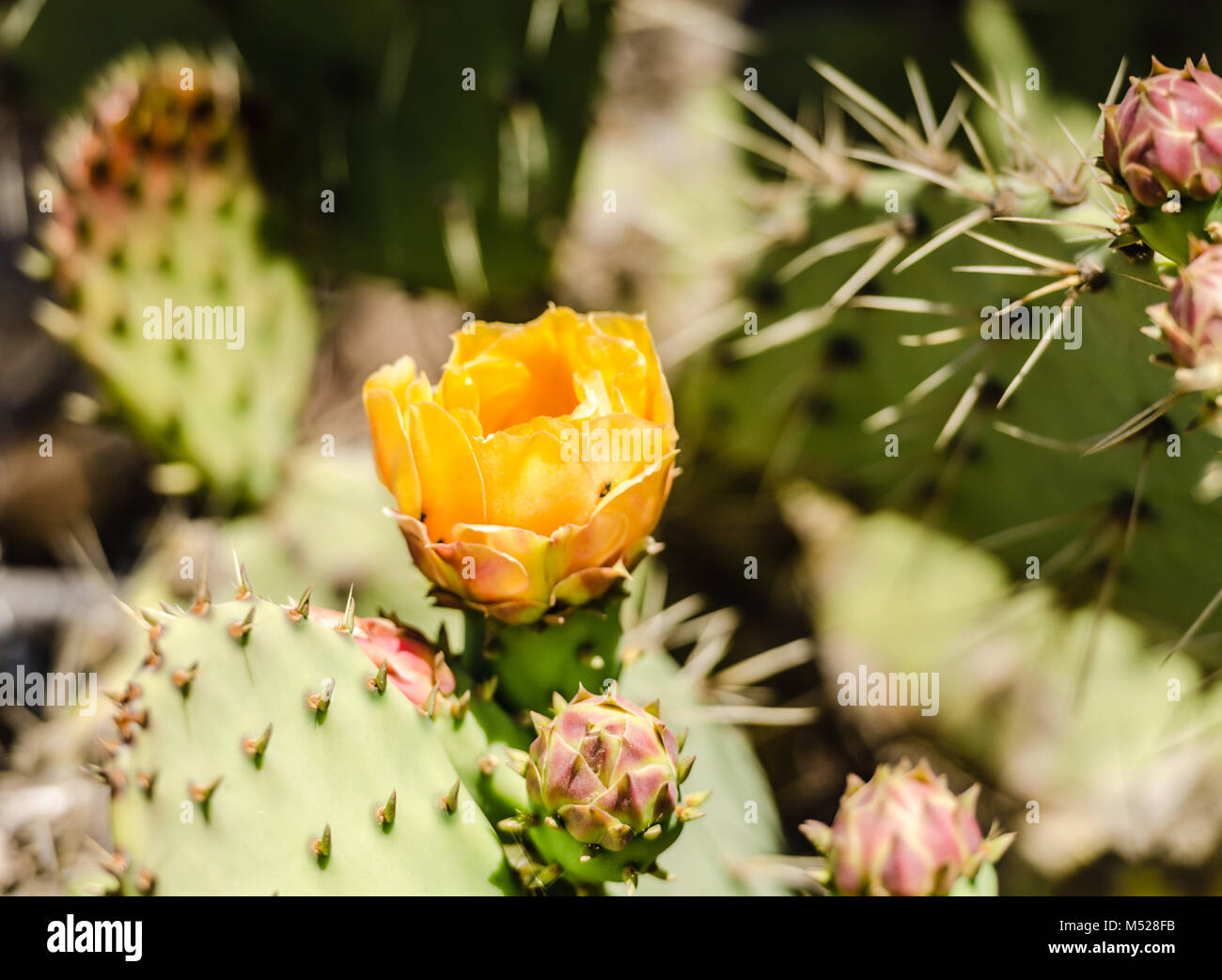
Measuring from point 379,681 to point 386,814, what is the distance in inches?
3.3

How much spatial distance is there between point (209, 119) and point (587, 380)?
0.69m

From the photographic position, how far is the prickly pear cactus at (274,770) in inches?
24.6

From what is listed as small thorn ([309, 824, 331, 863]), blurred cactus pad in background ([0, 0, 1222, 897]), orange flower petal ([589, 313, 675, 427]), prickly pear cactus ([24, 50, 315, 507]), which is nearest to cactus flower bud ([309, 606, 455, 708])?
blurred cactus pad in background ([0, 0, 1222, 897])

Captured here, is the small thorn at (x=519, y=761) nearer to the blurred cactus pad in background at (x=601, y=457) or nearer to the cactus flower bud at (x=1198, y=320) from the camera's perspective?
the blurred cactus pad in background at (x=601, y=457)

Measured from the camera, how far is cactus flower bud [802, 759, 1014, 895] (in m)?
0.62

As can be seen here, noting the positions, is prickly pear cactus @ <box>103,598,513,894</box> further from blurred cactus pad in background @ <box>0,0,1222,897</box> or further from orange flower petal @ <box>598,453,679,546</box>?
orange flower petal @ <box>598,453,679,546</box>

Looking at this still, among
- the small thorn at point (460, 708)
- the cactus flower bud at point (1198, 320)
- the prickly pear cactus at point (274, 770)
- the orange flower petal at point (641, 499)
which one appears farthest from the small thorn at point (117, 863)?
the cactus flower bud at point (1198, 320)

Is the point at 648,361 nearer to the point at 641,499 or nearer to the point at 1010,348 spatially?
the point at 641,499

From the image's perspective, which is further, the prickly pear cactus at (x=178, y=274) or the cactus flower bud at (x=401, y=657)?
the prickly pear cactus at (x=178, y=274)

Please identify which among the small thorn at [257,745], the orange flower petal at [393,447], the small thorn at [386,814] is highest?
the orange flower petal at [393,447]

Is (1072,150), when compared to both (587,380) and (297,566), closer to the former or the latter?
(587,380)

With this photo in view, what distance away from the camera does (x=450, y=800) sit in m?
0.66

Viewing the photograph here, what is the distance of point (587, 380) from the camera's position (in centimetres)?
68

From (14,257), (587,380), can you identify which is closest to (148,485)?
(14,257)
